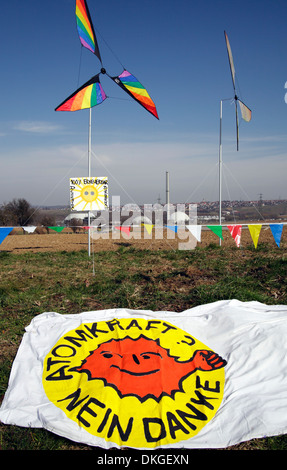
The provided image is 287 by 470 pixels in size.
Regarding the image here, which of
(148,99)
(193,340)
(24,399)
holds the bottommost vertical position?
(24,399)

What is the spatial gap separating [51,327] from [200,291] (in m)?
2.68

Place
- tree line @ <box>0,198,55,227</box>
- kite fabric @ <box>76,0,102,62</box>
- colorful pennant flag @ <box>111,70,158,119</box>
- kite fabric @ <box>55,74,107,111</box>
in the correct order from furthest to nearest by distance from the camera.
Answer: tree line @ <box>0,198,55,227</box>, colorful pennant flag @ <box>111,70,158,119</box>, kite fabric @ <box>76,0,102,62</box>, kite fabric @ <box>55,74,107,111</box>

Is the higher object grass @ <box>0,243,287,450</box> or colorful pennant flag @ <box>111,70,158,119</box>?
colorful pennant flag @ <box>111,70,158,119</box>

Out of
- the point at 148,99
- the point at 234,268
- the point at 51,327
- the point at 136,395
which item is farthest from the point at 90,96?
the point at 136,395

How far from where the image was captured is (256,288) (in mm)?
5930

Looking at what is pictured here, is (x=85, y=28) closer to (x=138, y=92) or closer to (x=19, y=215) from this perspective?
(x=138, y=92)

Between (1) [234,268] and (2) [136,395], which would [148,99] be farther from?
(2) [136,395]

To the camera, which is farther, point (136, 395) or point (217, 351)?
point (217, 351)

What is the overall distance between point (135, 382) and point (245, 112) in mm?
11195

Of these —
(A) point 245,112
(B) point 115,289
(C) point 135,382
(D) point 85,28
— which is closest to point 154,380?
(C) point 135,382

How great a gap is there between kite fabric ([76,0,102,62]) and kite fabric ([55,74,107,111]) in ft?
2.19

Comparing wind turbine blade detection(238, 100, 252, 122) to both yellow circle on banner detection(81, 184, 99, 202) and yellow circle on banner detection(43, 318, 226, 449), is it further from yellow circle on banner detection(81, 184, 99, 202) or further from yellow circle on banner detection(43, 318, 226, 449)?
yellow circle on banner detection(43, 318, 226, 449)

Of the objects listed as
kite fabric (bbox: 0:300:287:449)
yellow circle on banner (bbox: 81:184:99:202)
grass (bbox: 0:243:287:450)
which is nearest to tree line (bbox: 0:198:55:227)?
yellow circle on banner (bbox: 81:184:99:202)

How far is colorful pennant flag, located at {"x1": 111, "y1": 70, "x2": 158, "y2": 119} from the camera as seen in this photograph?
7867 millimetres
